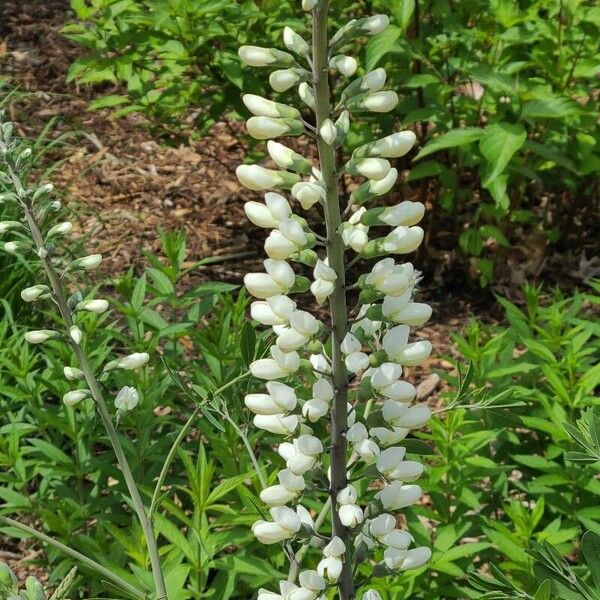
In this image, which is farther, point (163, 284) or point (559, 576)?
point (163, 284)

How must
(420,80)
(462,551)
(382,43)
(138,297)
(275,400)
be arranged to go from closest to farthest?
1. (275,400)
2. (462,551)
3. (138,297)
4. (382,43)
5. (420,80)

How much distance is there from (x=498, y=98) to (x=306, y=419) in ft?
9.67

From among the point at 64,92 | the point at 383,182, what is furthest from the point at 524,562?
the point at 64,92

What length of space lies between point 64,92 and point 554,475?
560 centimetres

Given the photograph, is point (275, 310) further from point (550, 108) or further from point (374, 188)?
point (550, 108)

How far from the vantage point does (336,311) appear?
68.0 inches

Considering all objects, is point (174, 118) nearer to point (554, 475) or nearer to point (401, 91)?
point (401, 91)

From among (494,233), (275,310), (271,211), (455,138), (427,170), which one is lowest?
(494,233)

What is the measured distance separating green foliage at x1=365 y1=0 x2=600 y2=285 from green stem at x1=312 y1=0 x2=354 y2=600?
227 cm

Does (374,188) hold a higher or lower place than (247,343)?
higher

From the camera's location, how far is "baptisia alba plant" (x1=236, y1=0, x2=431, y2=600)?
1.69m

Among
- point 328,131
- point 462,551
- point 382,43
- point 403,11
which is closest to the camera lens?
point 328,131

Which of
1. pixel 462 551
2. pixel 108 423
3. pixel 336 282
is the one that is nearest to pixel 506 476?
pixel 462 551

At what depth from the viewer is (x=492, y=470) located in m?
2.96
